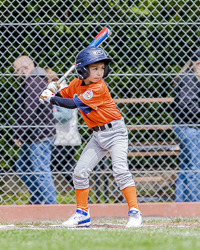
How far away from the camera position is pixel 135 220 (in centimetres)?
403

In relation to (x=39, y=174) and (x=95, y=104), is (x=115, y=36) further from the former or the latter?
(x=39, y=174)

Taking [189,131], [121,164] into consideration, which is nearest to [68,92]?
[121,164]

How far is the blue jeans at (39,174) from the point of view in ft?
16.5

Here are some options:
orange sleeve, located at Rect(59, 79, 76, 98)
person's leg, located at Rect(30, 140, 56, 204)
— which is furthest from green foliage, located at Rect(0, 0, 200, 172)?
orange sleeve, located at Rect(59, 79, 76, 98)

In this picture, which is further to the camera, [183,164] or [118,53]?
[118,53]

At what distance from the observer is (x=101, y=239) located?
3.28 m

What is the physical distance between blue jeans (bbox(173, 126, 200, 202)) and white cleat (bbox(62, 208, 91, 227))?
1344 millimetres

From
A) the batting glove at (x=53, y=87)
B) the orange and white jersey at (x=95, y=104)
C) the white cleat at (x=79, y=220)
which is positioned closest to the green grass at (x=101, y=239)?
the white cleat at (x=79, y=220)

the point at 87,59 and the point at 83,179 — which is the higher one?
the point at 87,59

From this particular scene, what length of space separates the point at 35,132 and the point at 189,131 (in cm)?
162

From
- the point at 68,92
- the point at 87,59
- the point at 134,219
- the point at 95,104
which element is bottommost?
the point at 134,219

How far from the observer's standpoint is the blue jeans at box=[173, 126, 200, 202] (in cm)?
512

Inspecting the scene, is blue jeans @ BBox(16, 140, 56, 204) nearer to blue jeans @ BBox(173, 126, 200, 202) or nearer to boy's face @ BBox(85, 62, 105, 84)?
boy's face @ BBox(85, 62, 105, 84)

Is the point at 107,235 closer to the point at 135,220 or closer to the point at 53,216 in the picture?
the point at 135,220
